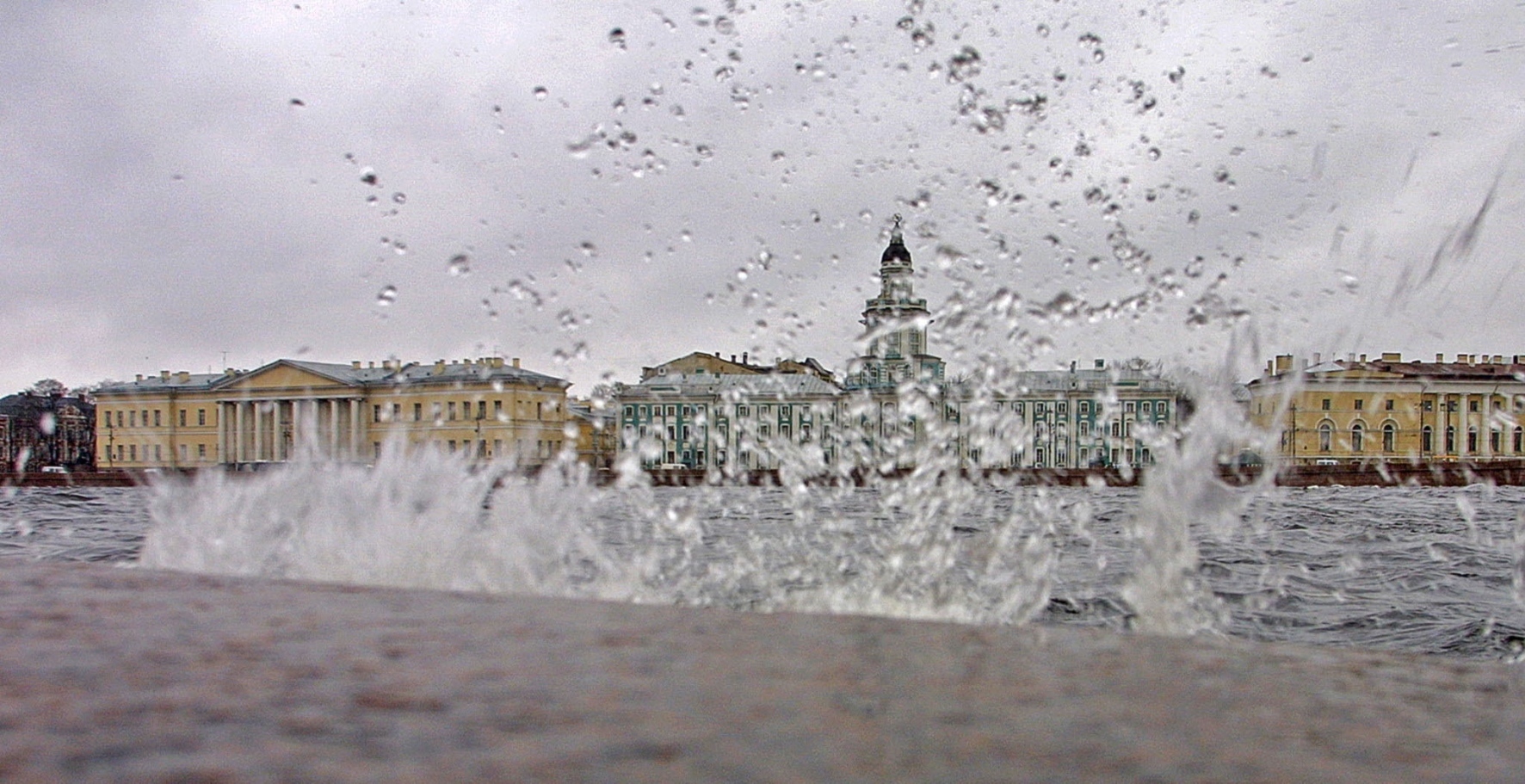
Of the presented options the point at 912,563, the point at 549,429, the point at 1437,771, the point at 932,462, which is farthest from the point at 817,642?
the point at 549,429

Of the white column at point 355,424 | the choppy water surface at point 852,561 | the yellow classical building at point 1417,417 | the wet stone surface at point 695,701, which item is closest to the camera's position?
the wet stone surface at point 695,701

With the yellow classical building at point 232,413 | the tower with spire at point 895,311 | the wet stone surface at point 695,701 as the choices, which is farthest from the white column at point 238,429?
the wet stone surface at point 695,701

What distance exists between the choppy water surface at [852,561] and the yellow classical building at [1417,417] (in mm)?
38529

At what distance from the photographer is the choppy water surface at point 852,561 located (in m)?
5.17

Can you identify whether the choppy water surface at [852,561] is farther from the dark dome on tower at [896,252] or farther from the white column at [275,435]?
the white column at [275,435]

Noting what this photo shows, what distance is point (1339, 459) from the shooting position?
5006 cm

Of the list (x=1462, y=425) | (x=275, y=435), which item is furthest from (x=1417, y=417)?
(x=275, y=435)

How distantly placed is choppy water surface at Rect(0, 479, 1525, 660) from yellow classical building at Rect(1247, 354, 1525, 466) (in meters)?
38.5

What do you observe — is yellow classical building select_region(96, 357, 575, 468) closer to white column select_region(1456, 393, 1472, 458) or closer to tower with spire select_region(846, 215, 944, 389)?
white column select_region(1456, 393, 1472, 458)

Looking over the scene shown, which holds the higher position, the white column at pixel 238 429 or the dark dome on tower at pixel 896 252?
the dark dome on tower at pixel 896 252

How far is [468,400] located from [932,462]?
3330 centimetres

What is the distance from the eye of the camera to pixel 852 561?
327 inches

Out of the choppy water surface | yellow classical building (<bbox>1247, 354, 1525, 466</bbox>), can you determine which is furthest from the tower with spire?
yellow classical building (<bbox>1247, 354, 1525, 466</bbox>)

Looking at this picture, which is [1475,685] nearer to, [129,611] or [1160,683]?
[1160,683]
